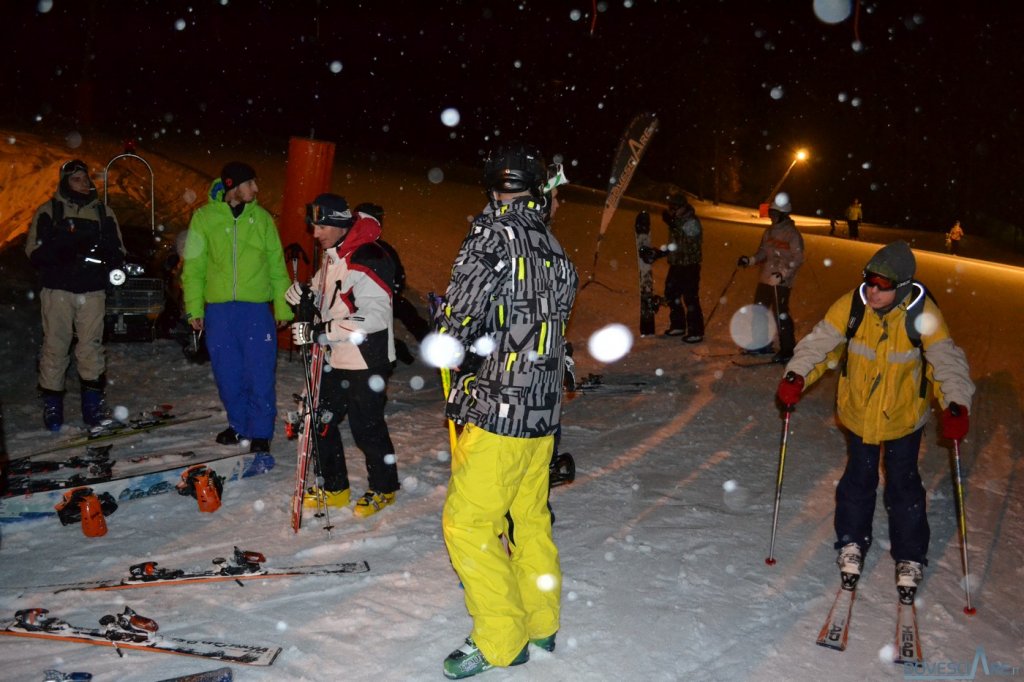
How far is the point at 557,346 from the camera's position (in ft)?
10.8

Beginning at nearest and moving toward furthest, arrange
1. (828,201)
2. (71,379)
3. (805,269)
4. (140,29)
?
(71,379) < (805,269) < (140,29) < (828,201)

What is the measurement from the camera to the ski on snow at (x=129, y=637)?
3.43 m

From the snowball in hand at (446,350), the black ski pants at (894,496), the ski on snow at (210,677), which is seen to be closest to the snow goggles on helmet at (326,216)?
the snowball in hand at (446,350)

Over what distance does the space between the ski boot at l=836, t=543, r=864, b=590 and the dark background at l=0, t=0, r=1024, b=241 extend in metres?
25.5

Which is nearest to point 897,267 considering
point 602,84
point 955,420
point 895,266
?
point 895,266

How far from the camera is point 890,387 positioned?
4.00 metres

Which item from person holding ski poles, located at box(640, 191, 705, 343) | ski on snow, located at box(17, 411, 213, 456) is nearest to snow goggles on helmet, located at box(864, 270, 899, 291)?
ski on snow, located at box(17, 411, 213, 456)

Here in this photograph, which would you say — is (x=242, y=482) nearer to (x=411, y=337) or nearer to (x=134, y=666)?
(x=134, y=666)

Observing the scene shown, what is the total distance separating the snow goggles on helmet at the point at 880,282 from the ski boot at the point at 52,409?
5872mm

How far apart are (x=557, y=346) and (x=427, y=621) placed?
1547 mm

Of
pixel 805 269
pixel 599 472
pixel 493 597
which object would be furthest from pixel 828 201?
pixel 493 597

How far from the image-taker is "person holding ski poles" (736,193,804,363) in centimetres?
942

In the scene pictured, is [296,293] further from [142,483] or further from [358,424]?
[142,483]

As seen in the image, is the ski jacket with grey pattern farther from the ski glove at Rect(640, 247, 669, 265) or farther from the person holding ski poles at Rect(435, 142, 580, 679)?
the ski glove at Rect(640, 247, 669, 265)
